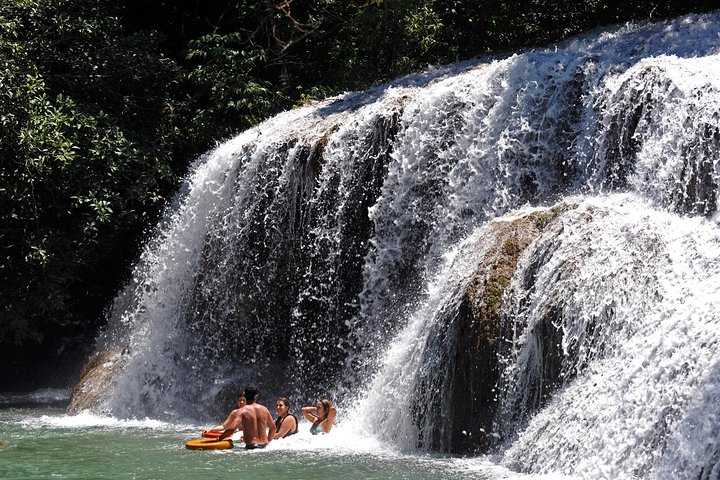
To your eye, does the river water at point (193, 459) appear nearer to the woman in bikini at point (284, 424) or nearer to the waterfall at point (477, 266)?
the woman in bikini at point (284, 424)

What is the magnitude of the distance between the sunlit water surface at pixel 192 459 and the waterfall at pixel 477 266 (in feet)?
1.60

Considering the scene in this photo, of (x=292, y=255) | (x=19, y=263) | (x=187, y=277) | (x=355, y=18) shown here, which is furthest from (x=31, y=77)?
(x=355, y=18)

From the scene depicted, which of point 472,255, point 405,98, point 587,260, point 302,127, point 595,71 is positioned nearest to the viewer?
point 587,260

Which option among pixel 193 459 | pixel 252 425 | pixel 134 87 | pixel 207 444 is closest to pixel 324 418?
pixel 252 425

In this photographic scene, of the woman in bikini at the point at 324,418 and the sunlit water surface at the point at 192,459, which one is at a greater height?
the woman in bikini at the point at 324,418

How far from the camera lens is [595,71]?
40.4ft

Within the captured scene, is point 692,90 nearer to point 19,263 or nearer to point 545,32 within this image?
point 545,32

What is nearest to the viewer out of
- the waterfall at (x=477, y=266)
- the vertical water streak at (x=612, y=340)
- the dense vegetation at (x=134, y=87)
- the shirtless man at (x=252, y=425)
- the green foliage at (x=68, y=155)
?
the vertical water streak at (x=612, y=340)

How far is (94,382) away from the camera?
582 inches

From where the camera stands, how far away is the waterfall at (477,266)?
857 cm

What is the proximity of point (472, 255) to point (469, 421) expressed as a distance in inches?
67.8

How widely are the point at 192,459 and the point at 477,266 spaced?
10.5 ft

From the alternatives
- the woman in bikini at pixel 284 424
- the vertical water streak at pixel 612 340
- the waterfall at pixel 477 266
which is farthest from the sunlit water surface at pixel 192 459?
the vertical water streak at pixel 612 340

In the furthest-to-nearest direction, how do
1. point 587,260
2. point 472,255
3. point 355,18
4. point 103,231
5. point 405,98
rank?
1. point 355,18
2. point 103,231
3. point 405,98
4. point 472,255
5. point 587,260
